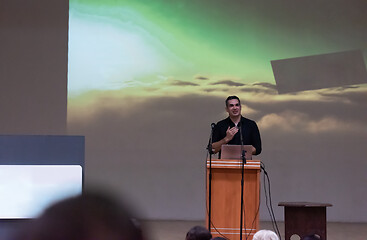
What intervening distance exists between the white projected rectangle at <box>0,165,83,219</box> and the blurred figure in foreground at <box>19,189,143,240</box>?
2544mm

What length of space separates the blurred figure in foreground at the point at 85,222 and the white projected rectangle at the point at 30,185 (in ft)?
8.35

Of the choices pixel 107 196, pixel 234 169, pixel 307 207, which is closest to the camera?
pixel 107 196

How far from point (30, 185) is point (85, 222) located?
2.67 m

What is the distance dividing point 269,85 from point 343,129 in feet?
3.88

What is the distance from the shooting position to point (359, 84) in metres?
7.68

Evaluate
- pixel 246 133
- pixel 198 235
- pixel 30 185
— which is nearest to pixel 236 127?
pixel 246 133

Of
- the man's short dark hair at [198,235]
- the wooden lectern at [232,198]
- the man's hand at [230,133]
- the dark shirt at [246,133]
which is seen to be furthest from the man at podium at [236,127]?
the man's short dark hair at [198,235]

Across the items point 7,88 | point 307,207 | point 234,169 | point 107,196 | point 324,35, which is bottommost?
point 307,207

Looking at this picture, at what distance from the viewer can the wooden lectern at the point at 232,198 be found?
15.1 ft

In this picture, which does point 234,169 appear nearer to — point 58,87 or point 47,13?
point 58,87

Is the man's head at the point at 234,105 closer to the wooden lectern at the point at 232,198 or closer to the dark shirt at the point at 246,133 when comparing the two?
the dark shirt at the point at 246,133

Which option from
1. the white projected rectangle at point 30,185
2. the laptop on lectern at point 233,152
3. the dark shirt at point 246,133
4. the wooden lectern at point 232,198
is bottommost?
the wooden lectern at point 232,198

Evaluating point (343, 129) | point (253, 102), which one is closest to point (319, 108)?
point (343, 129)

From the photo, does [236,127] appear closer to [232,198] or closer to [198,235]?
[232,198]
